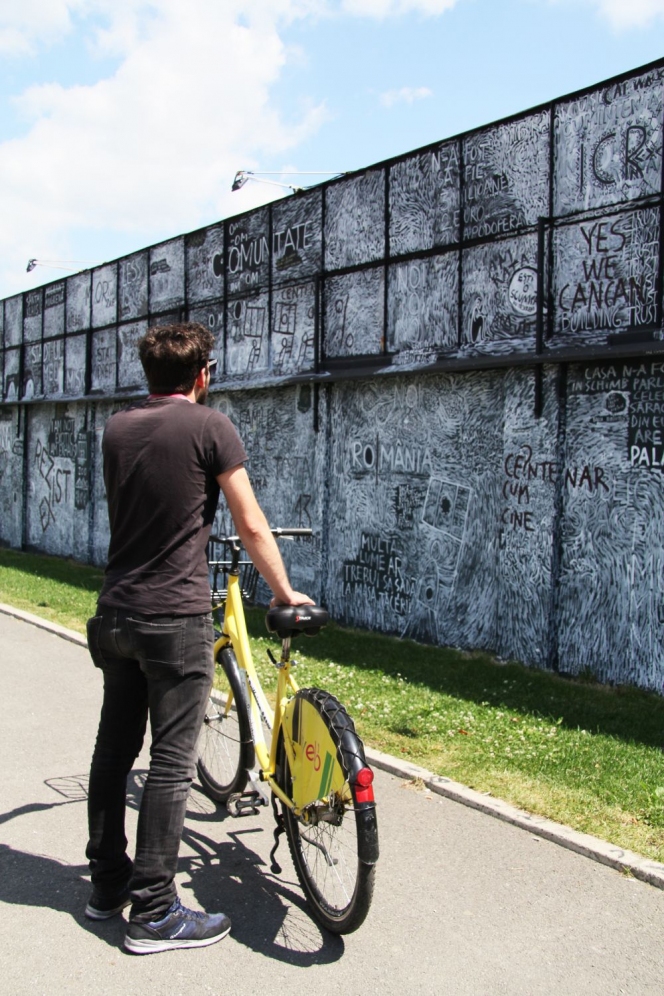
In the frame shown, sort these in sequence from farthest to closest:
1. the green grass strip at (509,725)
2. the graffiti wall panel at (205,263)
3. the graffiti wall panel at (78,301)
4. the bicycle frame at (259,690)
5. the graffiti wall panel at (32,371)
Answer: the graffiti wall panel at (32,371) → the graffiti wall panel at (78,301) → the graffiti wall panel at (205,263) → the green grass strip at (509,725) → the bicycle frame at (259,690)

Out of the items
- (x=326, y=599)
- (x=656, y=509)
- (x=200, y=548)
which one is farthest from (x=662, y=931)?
(x=326, y=599)

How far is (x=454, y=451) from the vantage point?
882 cm

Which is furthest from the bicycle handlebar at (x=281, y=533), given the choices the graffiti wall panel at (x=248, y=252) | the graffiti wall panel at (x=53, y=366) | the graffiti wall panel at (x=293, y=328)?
the graffiti wall panel at (x=53, y=366)

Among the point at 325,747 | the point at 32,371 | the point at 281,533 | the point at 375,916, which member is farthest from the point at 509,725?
the point at 32,371

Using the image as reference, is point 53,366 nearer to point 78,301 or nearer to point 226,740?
point 78,301

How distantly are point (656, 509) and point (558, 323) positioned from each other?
1.77 metres

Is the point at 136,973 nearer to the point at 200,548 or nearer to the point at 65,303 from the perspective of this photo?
the point at 200,548

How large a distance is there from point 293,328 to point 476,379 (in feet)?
10.6

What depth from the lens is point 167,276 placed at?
14.1 metres

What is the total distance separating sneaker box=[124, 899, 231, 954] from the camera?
131 inches

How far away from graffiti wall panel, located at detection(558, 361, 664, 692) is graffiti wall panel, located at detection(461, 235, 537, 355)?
2.47 ft

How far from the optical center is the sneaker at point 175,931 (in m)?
3.32

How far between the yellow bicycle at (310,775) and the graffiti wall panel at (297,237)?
6.94 m

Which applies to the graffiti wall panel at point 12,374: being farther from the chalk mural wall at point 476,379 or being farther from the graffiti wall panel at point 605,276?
the graffiti wall panel at point 605,276
